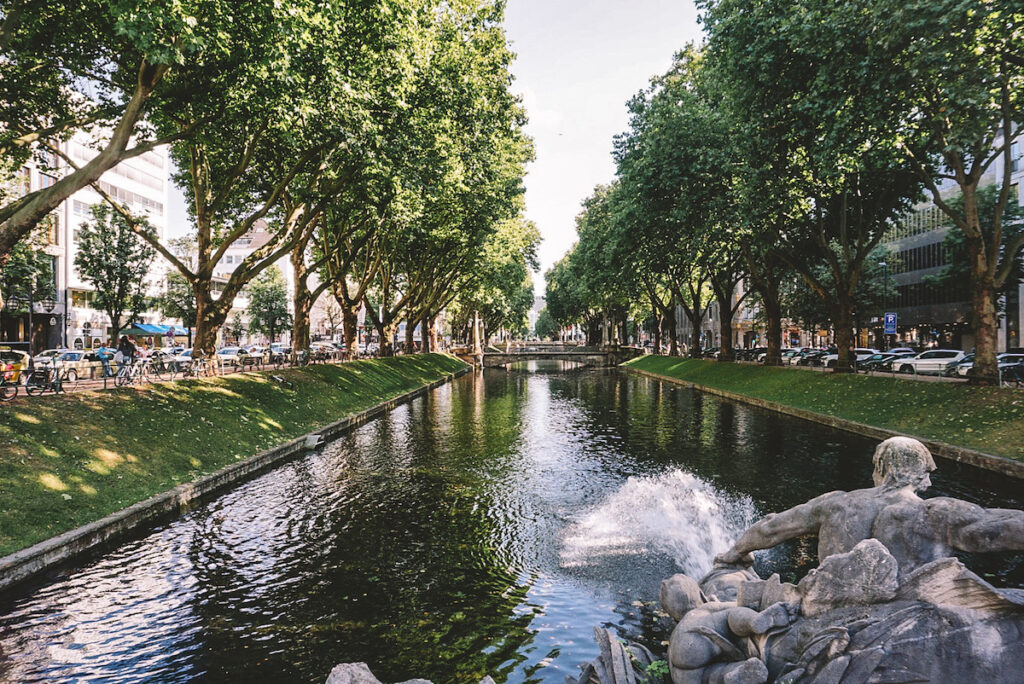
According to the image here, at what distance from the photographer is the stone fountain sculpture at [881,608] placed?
377cm

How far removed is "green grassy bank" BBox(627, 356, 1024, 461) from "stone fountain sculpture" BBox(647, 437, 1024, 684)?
14035 millimetres

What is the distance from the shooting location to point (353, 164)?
22531mm

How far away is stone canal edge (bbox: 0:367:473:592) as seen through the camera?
28.5ft

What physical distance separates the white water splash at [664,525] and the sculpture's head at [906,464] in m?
4.78

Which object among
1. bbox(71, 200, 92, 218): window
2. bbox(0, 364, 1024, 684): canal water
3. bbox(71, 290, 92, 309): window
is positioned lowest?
bbox(0, 364, 1024, 684): canal water

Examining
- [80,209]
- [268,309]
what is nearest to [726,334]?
[268,309]

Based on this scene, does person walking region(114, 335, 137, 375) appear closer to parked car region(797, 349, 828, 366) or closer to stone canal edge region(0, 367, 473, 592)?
stone canal edge region(0, 367, 473, 592)

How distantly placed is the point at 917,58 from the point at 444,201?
21.8m

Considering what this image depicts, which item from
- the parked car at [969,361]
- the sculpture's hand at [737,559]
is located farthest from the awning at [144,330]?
the parked car at [969,361]

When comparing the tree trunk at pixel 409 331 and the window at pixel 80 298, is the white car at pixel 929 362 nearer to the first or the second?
the tree trunk at pixel 409 331

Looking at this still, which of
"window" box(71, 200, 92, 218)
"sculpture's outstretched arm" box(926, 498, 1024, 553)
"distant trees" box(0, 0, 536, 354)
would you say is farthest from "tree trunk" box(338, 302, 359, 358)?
"window" box(71, 200, 92, 218)

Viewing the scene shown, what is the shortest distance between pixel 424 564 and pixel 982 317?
21.5 m

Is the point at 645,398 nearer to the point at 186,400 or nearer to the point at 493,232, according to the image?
the point at 493,232

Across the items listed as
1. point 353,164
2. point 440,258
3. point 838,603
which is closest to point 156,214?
Answer: point 440,258
